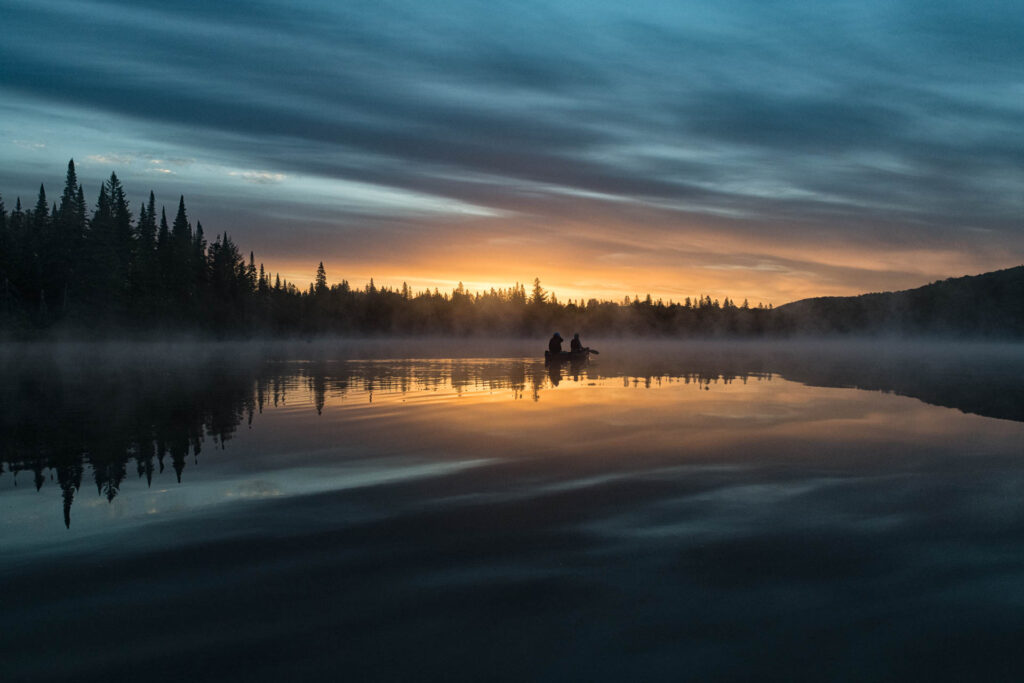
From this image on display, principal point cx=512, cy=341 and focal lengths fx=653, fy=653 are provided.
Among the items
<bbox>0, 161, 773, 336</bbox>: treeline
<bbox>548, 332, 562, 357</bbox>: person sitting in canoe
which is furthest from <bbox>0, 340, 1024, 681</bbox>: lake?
<bbox>0, 161, 773, 336</bbox>: treeline

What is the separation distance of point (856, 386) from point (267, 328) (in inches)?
5895

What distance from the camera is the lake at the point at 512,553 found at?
5863 mm

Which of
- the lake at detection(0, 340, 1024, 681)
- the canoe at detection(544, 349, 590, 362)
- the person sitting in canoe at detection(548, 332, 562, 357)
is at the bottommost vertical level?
the lake at detection(0, 340, 1024, 681)

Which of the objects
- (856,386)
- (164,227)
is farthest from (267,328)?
(856,386)

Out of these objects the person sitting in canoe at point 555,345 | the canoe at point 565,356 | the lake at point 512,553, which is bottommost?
the lake at point 512,553

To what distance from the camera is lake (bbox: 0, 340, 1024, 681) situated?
231 inches

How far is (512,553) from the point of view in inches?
328

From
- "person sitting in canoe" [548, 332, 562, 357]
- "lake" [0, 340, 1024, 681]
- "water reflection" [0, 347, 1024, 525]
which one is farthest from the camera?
"person sitting in canoe" [548, 332, 562, 357]

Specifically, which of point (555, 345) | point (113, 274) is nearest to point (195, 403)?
point (555, 345)

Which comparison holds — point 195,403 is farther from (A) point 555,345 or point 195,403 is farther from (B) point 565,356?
(B) point 565,356

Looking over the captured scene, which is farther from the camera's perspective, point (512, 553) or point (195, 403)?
point (195, 403)

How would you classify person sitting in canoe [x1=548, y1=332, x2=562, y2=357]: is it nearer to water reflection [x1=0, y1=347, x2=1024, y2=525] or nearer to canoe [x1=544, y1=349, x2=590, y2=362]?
canoe [x1=544, y1=349, x2=590, y2=362]

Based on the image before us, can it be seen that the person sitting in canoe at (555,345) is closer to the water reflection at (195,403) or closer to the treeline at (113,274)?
the water reflection at (195,403)

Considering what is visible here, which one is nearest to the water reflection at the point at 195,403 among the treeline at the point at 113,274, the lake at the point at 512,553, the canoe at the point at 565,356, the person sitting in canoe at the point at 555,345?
the lake at the point at 512,553
